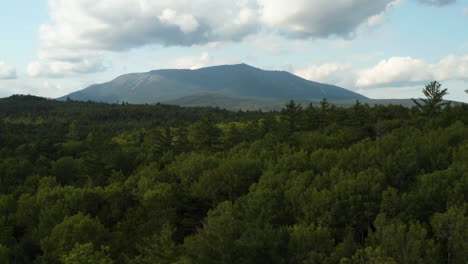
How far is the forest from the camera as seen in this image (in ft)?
107

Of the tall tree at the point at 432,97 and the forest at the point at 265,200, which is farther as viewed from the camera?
the tall tree at the point at 432,97

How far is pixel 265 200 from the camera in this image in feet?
143

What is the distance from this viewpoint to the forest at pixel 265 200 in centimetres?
3266

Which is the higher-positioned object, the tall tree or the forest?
the tall tree

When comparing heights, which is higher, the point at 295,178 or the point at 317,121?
the point at 317,121

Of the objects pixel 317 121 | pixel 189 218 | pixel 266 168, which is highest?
pixel 317 121

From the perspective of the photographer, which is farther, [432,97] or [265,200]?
[432,97]

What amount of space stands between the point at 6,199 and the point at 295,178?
46.6m

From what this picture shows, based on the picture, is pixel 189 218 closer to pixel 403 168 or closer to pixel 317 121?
pixel 403 168

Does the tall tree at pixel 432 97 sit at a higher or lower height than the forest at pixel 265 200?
higher

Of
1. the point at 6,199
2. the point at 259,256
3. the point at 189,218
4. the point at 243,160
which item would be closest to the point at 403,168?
the point at 243,160

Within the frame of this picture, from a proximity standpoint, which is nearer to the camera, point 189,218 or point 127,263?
point 127,263

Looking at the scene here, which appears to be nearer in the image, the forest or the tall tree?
the forest

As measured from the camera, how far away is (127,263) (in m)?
39.3
